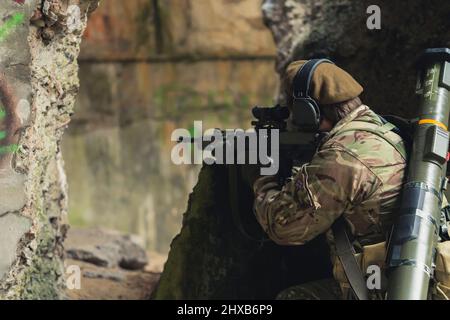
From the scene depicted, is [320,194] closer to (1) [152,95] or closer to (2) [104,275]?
(2) [104,275]

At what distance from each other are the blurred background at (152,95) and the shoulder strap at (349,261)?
7310 mm

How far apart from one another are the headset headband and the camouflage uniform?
20 centimetres

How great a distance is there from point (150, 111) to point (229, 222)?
666 cm

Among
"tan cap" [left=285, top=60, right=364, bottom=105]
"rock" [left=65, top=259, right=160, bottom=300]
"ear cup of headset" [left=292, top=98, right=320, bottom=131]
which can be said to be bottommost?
"rock" [left=65, top=259, right=160, bottom=300]

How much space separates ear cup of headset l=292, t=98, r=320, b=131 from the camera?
12.0 ft

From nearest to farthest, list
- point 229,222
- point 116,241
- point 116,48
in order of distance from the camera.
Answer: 1. point 229,222
2. point 116,241
3. point 116,48

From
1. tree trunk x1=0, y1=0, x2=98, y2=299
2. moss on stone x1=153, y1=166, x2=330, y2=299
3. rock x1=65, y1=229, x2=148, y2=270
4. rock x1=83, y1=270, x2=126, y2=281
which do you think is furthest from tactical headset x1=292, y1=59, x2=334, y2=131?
rock x1=65, y1=229, x2=148, y2=270

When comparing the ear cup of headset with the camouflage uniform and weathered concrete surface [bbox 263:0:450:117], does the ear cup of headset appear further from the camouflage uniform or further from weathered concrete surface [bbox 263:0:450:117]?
weathered concrete surface [bbox 263:0:450:117]

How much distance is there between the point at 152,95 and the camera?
35.9 feet

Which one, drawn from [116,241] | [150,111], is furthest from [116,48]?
[116,241]

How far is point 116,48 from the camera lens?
35.5ft

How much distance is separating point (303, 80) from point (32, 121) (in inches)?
45.2

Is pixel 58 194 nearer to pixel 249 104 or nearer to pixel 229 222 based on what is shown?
pixel 229 222

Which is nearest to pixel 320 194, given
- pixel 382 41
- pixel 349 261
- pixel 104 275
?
pixel 349 261
